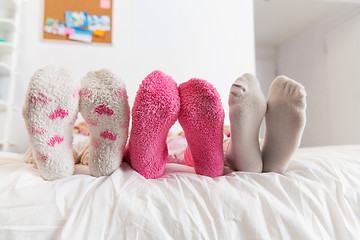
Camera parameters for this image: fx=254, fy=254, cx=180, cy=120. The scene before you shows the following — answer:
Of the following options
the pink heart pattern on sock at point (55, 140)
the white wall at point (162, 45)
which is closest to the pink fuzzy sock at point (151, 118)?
the pink heart pattern on sock at point (55, 140)

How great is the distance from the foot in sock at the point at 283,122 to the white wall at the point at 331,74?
2315mm

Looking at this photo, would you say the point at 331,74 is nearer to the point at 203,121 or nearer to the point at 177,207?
the point at 203,121

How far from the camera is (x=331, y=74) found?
8.80ft

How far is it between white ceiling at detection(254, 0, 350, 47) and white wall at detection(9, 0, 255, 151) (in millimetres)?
676

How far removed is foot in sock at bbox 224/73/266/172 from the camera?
0.48 m

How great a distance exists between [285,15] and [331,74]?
2.60 ft

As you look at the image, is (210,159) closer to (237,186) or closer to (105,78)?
(237,186)

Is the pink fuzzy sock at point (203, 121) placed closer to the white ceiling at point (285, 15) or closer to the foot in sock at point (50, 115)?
the foot in sock at point (50, 115)

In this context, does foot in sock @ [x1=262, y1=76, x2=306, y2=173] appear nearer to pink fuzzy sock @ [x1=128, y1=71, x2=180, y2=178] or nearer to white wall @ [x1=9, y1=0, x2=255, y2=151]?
pink fuzzy sock @ [x1=128, y1=71, x2=180, y2=178]

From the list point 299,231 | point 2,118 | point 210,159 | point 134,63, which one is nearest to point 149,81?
point 210,159

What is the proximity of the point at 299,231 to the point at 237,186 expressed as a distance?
0.36 ft

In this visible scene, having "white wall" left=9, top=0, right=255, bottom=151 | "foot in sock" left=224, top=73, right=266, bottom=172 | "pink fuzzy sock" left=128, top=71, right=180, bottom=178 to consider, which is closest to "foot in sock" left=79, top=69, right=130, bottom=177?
"pink fuzzy sock" left=128, top=71, right=180, bottom=178

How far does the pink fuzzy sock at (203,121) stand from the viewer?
1.46 feet

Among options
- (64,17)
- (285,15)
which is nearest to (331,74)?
(285,15)
